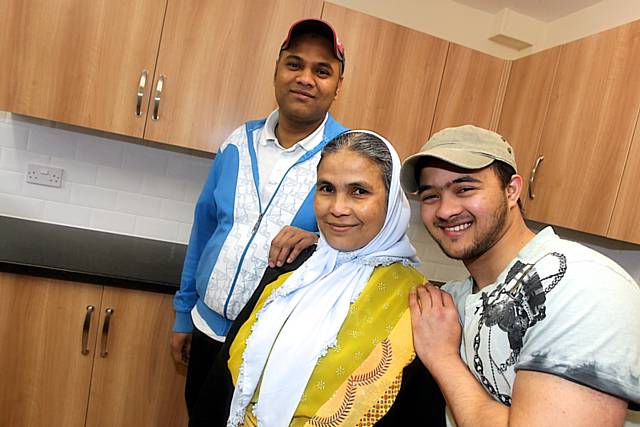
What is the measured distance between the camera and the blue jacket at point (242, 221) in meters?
1.35

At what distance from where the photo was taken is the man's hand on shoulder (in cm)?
123

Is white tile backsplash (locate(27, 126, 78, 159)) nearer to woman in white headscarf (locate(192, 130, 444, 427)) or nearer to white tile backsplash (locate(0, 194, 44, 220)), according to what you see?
white tile backsplash (locate(0, 194, 44, 220))

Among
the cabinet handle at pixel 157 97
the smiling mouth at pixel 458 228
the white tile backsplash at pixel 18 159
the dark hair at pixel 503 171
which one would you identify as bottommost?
the white tile backsplash at pixel 18 159

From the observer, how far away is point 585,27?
2.62m

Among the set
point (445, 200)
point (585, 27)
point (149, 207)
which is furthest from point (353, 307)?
point (585, 27)

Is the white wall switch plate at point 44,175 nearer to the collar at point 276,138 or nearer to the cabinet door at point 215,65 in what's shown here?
the cabinet door at point 215,65

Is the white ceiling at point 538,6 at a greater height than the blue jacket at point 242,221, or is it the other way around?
the white ceiling at point 538,6

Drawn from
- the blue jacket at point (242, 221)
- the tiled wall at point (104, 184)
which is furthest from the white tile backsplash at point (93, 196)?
the blue jacket at point (242, 221)

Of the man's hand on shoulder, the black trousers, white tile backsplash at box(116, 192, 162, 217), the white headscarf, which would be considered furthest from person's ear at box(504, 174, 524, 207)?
white tile backsplash at box(116, 192, 162, 217)

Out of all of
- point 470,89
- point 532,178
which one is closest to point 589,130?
point 532,178

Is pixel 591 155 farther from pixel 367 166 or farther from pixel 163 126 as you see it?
pixel 163 126

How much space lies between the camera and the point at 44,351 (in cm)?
174

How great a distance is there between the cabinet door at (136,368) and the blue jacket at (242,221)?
428 millimetres

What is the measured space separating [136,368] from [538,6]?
2.96 metres
